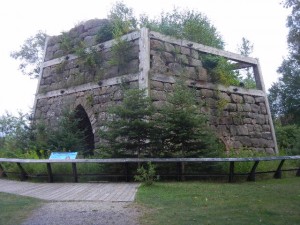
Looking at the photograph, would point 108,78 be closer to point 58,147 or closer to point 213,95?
point 58,147

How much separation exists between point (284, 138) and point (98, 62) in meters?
10.4

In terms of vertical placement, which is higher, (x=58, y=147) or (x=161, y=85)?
(x=161, y=85)

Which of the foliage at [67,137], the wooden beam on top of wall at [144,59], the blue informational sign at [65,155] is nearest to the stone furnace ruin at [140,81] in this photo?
the wooden beam on top of wall at [144,59]

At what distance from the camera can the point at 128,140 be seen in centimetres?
859

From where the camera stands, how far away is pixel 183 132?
Answer: 8500 mm

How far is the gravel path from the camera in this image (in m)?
4.50

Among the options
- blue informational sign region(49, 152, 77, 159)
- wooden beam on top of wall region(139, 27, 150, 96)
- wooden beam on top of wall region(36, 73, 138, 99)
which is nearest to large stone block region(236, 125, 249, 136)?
wooden beam on top of wall region(139, 27, 150, 96)

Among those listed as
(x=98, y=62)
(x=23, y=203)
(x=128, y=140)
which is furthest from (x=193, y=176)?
(x=98, y=62)

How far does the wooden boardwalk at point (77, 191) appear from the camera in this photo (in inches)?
242

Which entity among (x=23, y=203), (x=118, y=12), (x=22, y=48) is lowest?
(x=23, y=203)

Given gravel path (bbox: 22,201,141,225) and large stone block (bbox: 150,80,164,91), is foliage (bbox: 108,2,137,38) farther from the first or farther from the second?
gravel path (bbox: 22,201,141,225)

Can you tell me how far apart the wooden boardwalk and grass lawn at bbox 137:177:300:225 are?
36 cm

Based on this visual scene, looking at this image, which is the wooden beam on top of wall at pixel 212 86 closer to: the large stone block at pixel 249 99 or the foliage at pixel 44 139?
the large stone block at pixel 249 99

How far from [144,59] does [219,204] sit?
19.2 ft
